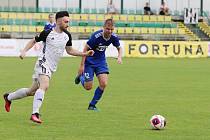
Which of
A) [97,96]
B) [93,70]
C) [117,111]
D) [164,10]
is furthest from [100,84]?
[164,10]

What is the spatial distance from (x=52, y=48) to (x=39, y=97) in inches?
36.9

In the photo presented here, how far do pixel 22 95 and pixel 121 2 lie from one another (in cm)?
4589

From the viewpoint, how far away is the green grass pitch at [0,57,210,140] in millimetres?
10008

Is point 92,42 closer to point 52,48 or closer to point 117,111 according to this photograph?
point 117,111

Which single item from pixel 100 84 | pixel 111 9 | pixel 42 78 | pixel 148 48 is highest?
pixel 111 9

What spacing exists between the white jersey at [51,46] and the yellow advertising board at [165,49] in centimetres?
3132

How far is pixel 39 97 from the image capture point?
36.2 feet

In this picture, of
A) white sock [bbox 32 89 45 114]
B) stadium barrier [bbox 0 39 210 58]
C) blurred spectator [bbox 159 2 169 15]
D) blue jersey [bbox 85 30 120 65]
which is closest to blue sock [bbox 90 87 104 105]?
blue jersey [bbox 85 30 120 65]

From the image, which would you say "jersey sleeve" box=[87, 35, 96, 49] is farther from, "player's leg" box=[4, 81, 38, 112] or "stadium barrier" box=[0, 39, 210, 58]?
"stadium barrier" box=[0, 39, 210, 58]

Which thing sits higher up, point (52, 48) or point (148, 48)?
point (52, 48)

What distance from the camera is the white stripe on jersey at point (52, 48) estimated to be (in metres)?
11.4

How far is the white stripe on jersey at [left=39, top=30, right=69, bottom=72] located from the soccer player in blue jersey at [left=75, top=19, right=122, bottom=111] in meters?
2.03

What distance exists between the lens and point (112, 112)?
43.4 feet

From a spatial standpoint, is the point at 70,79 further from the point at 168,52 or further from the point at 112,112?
the point at 168,52
